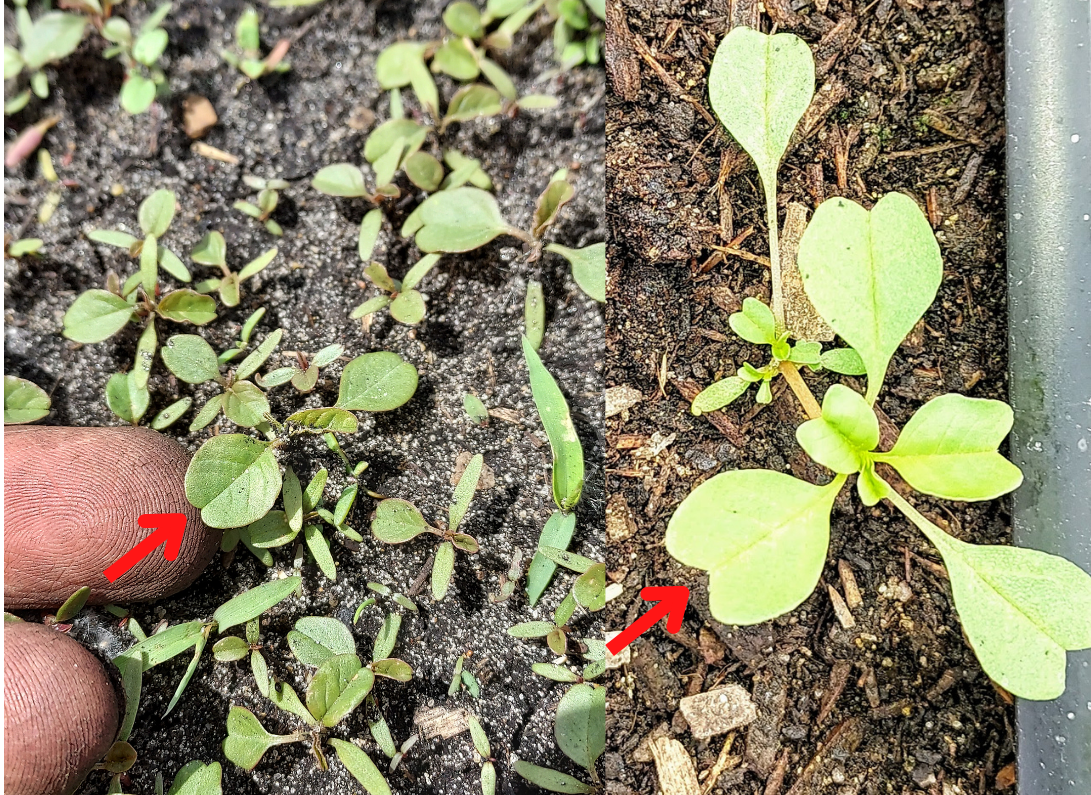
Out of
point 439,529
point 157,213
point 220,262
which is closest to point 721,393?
point 439,529

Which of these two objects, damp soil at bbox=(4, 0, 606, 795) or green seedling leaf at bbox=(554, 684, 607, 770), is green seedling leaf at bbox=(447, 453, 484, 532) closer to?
damp soil at bbox=(4, 0, 606, 795)

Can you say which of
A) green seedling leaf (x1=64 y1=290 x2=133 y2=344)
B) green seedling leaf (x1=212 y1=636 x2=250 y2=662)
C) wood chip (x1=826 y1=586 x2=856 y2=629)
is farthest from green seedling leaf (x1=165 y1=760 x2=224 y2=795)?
wood chip (x1=826 y1=586 x2=856 y2=629)

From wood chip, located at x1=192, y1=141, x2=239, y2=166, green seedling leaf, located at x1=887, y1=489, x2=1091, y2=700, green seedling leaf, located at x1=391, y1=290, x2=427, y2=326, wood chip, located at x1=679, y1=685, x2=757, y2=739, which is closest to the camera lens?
green seedling leaf, located at x1=887, y1=489, x2=1091, y2=700

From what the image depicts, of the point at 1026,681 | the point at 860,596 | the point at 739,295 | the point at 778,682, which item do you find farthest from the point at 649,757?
the point at 739,295

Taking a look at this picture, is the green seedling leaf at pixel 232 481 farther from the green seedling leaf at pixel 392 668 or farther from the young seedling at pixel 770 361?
the young seedling at pixel 770 361

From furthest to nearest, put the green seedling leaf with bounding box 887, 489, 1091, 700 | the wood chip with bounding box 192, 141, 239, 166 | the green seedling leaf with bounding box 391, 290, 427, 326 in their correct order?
1. the wood chip with bounding box 192, 141, 239, 166
2. the green seedling leaf with bounding box 391, 290, 427, 326
3. the green seedling leaf with bounding box 887, 489, 1091, 700
